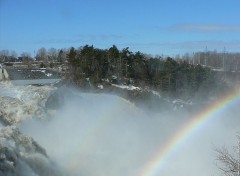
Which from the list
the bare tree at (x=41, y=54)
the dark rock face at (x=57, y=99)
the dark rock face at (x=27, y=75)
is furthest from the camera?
the bare tree at (x=41, y=54)

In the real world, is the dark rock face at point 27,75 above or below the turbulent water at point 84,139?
above

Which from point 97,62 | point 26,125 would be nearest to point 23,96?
point 26,125

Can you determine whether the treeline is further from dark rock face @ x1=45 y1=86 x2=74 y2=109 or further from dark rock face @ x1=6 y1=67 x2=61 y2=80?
dark rock face @ x1=45 y1=86 x2=74 y2=109

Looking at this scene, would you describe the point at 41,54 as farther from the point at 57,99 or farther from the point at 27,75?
the point at 57,99

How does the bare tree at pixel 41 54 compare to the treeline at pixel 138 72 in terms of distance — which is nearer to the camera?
the treeline at pixel 138 72

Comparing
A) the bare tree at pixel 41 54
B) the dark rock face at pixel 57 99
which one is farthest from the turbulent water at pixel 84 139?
the bare tree at pixel 41 54

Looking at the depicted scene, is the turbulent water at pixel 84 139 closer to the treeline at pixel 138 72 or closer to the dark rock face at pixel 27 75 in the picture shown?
the dark rock face at pixel 27 75
